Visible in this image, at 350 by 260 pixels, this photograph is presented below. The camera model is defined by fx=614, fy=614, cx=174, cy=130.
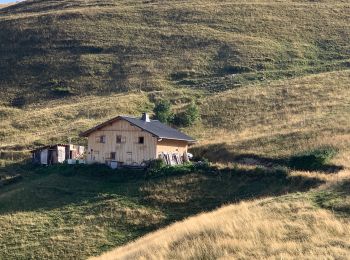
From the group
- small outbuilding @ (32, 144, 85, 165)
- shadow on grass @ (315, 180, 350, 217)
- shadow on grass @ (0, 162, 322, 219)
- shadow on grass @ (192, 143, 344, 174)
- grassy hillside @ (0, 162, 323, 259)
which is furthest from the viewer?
small outbuilding @ (32, 144, 85, 165)

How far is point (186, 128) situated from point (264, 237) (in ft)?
137

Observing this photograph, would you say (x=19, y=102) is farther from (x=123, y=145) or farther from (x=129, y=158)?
(x=129, y=158)

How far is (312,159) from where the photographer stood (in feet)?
142

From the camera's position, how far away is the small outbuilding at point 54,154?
5256 centimetres

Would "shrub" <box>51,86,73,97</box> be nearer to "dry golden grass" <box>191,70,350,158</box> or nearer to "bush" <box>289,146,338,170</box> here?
"dry golden grass" <box>191,70,350,158</box>

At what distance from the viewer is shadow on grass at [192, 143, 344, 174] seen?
4269 cm

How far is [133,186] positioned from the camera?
1660 inches

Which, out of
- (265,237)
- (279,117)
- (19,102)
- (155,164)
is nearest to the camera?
(265,237)

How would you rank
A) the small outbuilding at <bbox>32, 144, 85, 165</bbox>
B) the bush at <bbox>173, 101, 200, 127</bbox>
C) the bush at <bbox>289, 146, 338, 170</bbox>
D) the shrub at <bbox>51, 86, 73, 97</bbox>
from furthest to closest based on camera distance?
the shrub at <bbox>51, 86, 73, 97</bbox> < the bush at <bbox>173, 101, 200, 127</bbox> < the small outbuilding at <bbox>32, 144, 85, 165</bbox> < the bush at <bbox>289, 146, 338, 170</bbox>

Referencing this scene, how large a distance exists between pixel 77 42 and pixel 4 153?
47.1 m

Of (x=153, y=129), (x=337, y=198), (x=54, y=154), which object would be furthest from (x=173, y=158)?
(x=337, y=198)

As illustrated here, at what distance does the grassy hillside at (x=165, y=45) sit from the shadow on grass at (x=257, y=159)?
29265mm

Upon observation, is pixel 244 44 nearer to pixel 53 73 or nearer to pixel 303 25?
pixel 303 25

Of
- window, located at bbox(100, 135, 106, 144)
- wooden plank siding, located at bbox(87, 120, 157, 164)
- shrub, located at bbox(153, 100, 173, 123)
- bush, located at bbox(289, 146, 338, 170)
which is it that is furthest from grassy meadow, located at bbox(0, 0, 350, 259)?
shrub, located at bbox(153, 100, 173, 123)
